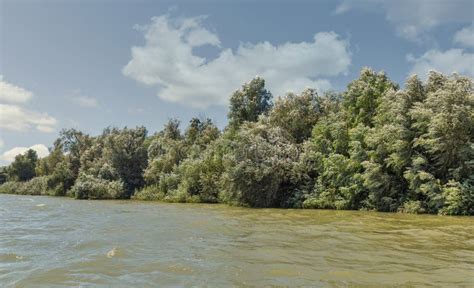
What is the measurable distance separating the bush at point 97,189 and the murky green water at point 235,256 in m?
34.5

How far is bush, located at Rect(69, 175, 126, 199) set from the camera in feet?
167

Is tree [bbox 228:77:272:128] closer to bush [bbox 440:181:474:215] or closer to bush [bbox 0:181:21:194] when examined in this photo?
bush [bbox 440:181:474:215]

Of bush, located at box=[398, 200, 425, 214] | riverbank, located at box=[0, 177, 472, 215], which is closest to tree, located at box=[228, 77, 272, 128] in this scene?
riverbank, located at box=[0, 177, 472, 215]

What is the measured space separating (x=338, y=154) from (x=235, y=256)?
72.9ft

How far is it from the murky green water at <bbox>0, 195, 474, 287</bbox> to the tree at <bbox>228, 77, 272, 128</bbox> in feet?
106

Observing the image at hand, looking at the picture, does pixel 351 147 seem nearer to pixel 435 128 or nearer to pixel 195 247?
pixel 435 128

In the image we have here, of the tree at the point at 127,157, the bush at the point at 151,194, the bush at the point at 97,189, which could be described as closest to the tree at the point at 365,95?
the bush at the point at 151,194

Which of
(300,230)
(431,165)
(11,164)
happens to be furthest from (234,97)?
(11,164)

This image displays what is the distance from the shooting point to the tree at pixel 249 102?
161 ft

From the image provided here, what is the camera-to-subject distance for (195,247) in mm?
12508

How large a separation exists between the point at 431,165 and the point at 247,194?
563 inches

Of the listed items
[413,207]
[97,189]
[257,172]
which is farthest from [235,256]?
[97,189]

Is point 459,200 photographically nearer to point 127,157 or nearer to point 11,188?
point 127,157

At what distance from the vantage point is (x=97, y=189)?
2020 inches
